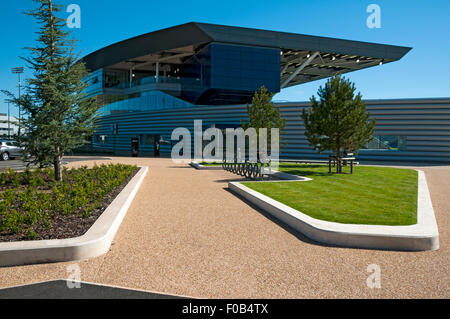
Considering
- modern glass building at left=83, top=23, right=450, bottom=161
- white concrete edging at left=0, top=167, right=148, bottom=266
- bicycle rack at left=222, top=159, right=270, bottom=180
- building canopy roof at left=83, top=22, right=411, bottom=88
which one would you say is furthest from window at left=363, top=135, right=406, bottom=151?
white concrete edging at left=0, top=167, right=148, bottom=266

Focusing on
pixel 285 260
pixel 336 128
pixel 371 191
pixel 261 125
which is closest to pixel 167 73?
pixel 261 125

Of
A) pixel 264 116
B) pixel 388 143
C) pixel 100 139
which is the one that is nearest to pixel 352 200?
pixel 264 116

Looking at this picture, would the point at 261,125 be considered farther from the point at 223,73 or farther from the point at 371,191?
the point at 223,73

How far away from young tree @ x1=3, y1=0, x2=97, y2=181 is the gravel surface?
7.08m

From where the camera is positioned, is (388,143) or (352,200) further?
(388,143)

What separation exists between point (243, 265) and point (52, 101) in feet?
34.8

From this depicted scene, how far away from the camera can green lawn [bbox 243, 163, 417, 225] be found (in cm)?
682

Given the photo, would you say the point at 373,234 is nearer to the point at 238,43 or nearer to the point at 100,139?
the point at 238,43

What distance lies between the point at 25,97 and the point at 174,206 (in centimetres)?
746

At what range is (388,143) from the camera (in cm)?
3106

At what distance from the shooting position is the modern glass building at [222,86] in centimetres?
3009

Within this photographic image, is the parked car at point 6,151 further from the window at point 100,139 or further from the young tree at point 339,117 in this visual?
the window at point 100,139

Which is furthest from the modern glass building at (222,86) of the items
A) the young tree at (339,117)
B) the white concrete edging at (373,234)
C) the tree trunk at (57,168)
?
the white concrete edging at (373,234)

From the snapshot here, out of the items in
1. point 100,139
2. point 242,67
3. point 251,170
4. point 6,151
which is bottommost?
point 251,170
